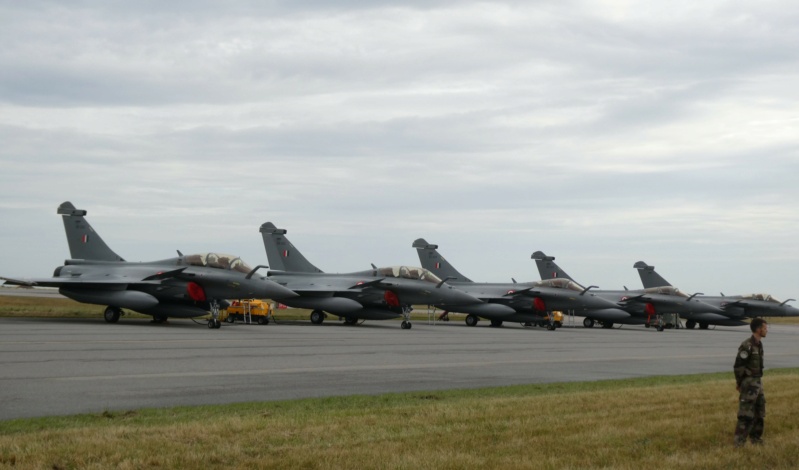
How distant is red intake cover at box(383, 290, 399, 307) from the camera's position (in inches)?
1457

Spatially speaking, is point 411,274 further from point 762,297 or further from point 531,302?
point 762,297

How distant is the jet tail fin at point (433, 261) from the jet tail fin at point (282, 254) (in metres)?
8.32

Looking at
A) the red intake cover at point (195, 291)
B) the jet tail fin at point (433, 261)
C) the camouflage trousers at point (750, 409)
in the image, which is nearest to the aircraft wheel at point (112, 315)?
the red intake cover at point (195, 291)

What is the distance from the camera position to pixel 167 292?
3075 cm

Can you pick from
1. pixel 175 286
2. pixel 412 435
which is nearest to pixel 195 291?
pixel 175 286

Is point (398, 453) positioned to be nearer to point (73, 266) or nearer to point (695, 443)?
point (695, 443)

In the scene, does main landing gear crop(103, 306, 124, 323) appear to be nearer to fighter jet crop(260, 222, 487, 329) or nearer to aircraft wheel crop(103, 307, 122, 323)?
aircraft wheel crop(103, 307, 122, 323)

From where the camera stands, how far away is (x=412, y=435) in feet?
29.2

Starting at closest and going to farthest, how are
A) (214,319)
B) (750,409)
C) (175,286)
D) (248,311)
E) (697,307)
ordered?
(750,409) → (214,319) → (175,286) → (248,311) → (697,307)

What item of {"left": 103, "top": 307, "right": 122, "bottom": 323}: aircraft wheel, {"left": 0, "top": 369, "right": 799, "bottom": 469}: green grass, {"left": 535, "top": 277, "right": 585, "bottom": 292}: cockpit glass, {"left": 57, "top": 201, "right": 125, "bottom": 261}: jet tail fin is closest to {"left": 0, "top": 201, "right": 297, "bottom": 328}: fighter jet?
{"left": 103, "top": 307, "right": 122, "bottom": 323}: aircraft wheel

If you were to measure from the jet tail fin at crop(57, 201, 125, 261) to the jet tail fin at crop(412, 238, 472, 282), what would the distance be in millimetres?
18269

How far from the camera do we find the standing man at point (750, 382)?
341 inches

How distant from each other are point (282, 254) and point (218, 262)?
10.5 meters

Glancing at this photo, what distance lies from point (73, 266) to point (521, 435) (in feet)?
90.6
